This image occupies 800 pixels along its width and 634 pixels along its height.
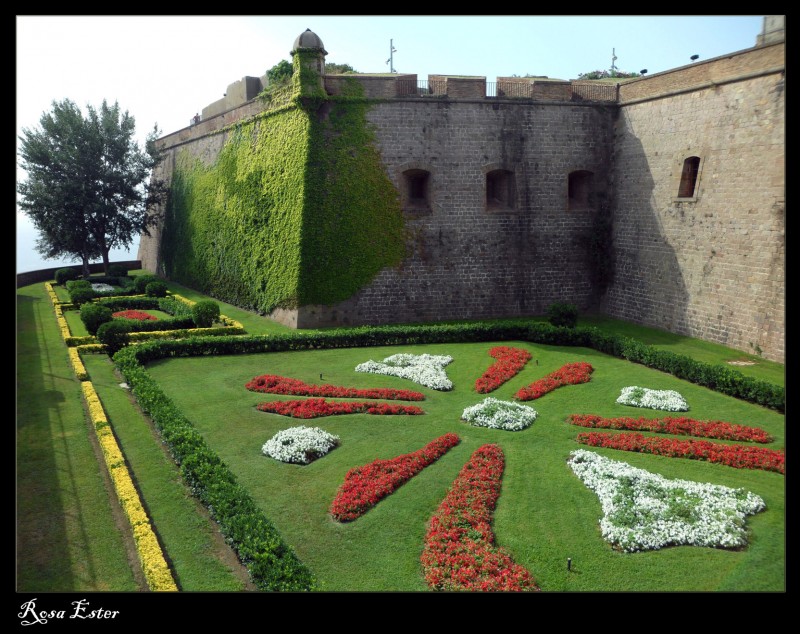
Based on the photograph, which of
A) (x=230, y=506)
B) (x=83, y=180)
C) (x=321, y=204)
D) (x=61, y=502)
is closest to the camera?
(x=230, y=506)

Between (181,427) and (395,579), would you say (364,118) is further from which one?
(395,579)

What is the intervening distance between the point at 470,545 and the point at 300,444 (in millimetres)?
3805

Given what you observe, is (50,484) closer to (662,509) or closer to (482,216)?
(662,509)

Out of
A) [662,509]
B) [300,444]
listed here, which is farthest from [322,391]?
[662,509]

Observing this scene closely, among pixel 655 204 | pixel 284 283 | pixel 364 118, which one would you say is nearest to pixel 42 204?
pixel 284 283

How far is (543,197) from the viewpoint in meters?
21.1

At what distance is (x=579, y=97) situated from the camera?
2102 centimetres

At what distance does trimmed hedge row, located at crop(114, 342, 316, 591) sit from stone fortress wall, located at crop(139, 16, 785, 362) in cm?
914

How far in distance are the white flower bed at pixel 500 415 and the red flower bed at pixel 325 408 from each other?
3.50 ft

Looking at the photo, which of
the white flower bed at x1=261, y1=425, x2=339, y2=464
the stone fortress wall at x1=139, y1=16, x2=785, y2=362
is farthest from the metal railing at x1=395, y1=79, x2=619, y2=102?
the white flower bed at x1=261, y1=425, x2=339, y2=464

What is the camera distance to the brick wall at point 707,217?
15109 mm

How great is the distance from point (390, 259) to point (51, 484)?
42.3 ft

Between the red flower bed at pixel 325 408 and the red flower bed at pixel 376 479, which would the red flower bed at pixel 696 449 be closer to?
the red flower bed at pixel 376 479

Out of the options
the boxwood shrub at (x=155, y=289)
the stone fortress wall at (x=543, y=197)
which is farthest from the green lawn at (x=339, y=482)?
the boxwood shrub at (x=155, y=289)
